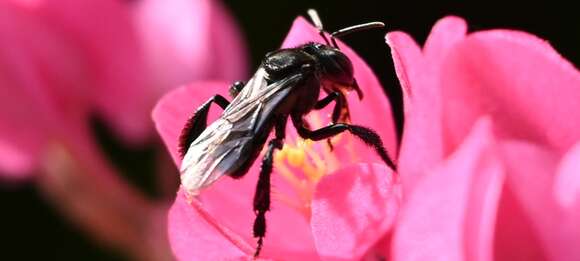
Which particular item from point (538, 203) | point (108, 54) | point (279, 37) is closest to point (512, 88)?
point (538, 203)

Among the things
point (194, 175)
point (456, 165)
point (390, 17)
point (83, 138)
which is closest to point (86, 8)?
point (83, 138)

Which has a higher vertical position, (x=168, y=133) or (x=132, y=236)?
(x=168, y=133)

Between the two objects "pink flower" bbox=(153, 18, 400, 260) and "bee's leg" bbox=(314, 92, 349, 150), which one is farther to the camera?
"bee's leg" bbox=(314, 92, 349, 150)

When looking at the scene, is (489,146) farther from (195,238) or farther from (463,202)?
(195,238)

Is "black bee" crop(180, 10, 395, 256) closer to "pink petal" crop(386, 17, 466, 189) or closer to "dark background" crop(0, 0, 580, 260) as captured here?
"pink petal" crop(386, 17, 466, 189)

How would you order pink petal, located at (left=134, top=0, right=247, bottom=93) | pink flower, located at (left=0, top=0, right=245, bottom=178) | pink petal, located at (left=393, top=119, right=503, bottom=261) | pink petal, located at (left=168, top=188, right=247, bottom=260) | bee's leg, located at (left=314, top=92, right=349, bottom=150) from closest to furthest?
pink petal, located at (left=393, top=119, right=503, bottom=261), pink petal, located at (left=168, top=188, right=247, bottom=260), bee's leg, located at (left=314, top=92, right=349, bottom=150), pink flower, located at (left=0, top=0, right=245, bottom=178), pink petal, located at (left=134, top=0, right=247, bottom=93)

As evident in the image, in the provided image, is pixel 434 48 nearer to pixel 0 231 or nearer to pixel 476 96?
pixel 476 96

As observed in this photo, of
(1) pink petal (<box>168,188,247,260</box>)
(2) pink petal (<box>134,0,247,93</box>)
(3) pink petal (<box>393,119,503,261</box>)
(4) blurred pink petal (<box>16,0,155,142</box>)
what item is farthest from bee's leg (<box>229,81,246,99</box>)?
(2) pink petal (<box>134,0,247,93</box>)

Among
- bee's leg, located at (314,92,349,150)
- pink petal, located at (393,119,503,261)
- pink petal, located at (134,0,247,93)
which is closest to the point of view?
pink petal, located at (393,119,503,261)
